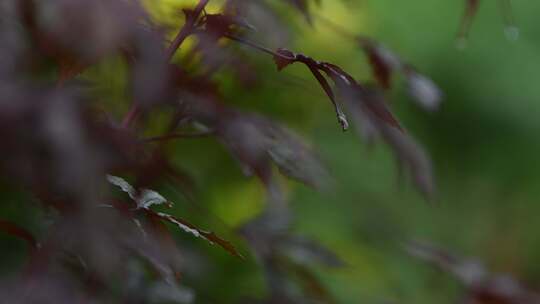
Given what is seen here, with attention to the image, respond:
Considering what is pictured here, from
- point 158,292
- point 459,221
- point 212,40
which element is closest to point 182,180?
point 158,292

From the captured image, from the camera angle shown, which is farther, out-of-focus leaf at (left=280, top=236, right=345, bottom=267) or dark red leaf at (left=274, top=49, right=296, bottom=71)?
out-of-focus leaf at (left=280, top=236, right=345, bottom=267)

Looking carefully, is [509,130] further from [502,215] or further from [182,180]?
[182,180]

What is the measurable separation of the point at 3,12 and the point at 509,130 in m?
2.19

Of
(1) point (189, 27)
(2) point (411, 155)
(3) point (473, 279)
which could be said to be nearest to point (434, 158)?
(3) point (473, 279)

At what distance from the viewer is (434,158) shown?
2928 millimetres

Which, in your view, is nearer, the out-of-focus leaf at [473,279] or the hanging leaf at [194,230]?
the hanging leaf at [194,230]

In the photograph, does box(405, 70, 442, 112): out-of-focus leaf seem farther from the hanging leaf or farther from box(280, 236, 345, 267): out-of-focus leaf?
the hanging leaf

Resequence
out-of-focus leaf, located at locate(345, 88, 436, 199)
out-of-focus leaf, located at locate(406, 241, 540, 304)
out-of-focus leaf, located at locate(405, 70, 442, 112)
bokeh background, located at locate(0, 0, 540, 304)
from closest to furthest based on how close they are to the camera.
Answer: out-of-focus leaf, located at locate(345, 88, 436, 199), out-of-focus leaf, located at locate(405, 70, 442, 112), out-of-focus leaf, located at locate(406, 241, 540, 304), bokeh background, located at locate(0, 0, 540, 304)

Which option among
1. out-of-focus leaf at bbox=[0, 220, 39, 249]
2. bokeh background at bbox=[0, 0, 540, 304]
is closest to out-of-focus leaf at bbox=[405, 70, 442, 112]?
Result: out-of-focus leaf at bbox=[0, 220, 39, 249]

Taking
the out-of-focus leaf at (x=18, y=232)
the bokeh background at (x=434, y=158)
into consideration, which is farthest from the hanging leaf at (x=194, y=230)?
the bokeh background at (x=434, y=158)

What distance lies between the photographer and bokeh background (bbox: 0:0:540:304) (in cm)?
226

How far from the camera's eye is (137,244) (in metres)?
0.85

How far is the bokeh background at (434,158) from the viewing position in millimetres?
2258

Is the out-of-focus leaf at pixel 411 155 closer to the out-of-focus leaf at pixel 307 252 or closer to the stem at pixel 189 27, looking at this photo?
the out-of-focus leaf at pixel 307 252
